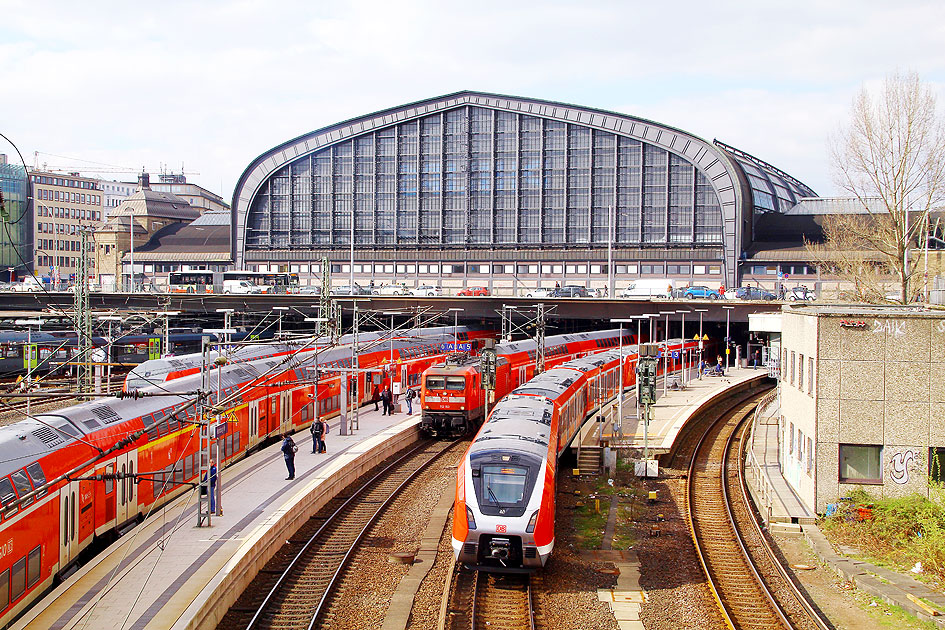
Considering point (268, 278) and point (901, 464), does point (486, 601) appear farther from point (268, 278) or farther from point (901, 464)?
point (268, 278)

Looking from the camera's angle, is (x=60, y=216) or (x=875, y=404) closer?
(x=875, y=404)

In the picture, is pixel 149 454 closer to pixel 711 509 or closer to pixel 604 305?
pixel 711 509

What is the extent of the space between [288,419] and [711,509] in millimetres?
18809

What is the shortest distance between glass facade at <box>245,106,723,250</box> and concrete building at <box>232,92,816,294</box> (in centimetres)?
14

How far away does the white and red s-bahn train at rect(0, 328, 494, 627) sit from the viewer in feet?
50.8

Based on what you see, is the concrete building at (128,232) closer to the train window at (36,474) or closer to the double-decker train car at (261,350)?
the double-decker train car at (261,350)

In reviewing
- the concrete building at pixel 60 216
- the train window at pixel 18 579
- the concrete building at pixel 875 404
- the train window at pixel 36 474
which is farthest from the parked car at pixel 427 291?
the concrete building at pixel 60 216

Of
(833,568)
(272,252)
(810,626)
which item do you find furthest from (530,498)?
(272,252)

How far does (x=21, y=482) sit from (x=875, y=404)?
21525 millimetres

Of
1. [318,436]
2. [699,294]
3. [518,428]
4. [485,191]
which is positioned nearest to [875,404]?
[518,428]

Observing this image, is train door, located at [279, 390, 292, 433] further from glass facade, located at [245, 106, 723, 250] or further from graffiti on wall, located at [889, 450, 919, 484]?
glass facade, located at [245, 106, 723, 250]

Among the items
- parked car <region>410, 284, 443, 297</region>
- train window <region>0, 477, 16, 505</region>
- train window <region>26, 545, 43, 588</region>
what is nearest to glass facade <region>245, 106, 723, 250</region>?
parked car <region>410, 284, 443, 297</region>

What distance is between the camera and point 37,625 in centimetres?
1506

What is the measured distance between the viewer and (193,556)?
19438mm
